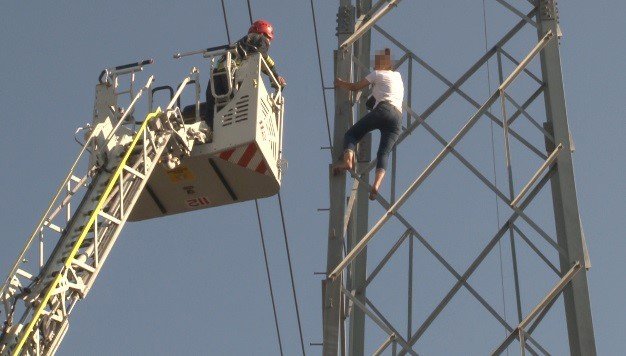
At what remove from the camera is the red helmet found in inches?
650

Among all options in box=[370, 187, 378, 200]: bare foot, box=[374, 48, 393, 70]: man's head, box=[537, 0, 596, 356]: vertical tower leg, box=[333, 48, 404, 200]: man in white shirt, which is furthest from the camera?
box=[374, 48, 393, 70]: man's head

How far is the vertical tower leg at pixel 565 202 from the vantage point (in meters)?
12.2

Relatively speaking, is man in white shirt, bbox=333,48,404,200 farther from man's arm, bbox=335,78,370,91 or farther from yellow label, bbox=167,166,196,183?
yellow label, bbox=167,166,196,183

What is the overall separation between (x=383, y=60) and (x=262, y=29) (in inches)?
103

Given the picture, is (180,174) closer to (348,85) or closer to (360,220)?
(360,220)

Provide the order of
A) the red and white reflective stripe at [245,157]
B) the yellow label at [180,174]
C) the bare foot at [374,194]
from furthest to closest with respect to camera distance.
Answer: the yellow label at [180,174]
the red and white reflective stripe at [245,157]
the bare foot at [374,194]

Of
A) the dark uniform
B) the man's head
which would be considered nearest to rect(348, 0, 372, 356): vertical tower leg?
the man's head

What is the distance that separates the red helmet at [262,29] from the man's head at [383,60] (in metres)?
2.38

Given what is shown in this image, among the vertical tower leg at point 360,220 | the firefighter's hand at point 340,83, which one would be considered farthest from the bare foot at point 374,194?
the firefighter's hand at point 340,83

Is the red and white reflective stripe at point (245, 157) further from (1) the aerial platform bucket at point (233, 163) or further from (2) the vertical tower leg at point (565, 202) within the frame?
(2) the vertical tower leg at point (565, 202)

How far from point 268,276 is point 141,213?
2.53 meters

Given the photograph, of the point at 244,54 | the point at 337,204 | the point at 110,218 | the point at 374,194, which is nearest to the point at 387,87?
the point at 374,194

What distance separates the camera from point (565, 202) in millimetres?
12844

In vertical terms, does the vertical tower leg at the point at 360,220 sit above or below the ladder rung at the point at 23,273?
above
